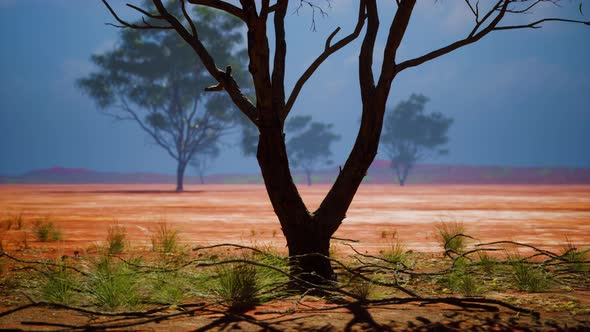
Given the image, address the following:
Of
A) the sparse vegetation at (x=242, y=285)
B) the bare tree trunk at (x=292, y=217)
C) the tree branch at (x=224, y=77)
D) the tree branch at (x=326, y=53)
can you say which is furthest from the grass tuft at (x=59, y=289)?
the tree branch at (x=326, y=53)

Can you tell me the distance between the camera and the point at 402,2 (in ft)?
20.7

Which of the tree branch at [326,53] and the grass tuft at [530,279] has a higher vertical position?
the tree branch at [326,53]

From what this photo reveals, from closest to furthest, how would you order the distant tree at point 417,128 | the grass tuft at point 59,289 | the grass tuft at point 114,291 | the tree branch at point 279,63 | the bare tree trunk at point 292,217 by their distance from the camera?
the grass tuft at point 114,291
the grass tuft at point 59,289
the bare tree trunk at point 292,217
the tree branch at point 279,63
the distant tree at point 417,128

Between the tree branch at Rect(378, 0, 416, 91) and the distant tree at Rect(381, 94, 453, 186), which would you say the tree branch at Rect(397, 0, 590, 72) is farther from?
the distant tree at Rect(381, 94, 453, 186)

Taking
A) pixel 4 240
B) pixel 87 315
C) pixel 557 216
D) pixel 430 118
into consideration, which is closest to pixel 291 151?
pixel 430 118

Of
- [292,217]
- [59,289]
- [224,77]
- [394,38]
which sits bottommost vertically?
[59,289]

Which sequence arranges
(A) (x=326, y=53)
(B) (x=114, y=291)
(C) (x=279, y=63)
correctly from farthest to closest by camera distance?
1. (A) (x=326, y=53)
2. (C) (x=279, y=63)
3. (B) (x=114, y=291)

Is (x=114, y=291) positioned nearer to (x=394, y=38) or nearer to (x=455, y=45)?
(x=394, y=38)

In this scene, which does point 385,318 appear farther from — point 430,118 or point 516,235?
point 430,118

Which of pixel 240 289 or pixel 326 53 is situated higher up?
pixel 326 53

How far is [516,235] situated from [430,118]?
70638 mm

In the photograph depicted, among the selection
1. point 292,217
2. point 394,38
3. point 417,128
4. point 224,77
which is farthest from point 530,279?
point 417,128

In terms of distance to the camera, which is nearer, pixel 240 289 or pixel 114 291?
pixel 114 291

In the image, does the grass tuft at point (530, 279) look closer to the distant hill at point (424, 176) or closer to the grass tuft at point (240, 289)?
the grass tuft at point (240, 289)
